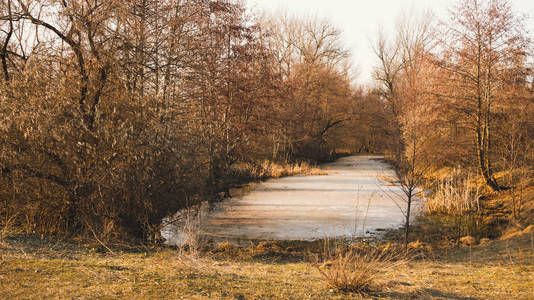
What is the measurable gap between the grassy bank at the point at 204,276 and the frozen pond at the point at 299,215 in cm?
166

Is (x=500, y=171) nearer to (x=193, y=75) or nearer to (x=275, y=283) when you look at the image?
(x=193, y=75)

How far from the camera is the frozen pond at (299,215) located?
9648 mm

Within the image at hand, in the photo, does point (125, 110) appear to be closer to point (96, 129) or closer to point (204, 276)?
point (96, 129)

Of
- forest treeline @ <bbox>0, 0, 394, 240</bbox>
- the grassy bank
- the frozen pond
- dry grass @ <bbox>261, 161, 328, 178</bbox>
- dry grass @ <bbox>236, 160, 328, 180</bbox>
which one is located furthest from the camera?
dry grass @ <bbox>261, 161, 328, 178</bbox>

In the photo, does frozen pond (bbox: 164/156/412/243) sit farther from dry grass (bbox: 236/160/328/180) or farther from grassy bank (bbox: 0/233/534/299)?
dry grass (bbox: 236/160/328/180)

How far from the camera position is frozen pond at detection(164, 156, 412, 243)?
380 inches

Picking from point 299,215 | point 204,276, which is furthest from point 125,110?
point 299,215

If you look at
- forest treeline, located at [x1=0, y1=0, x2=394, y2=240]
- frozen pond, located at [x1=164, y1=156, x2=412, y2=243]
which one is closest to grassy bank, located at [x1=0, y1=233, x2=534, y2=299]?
forest treeline, located at [x1=0, y1=0, x2=394, y2=240]

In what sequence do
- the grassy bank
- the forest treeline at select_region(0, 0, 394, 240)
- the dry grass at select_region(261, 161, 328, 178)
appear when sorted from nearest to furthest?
the grassy bank
the forest treeline at select_region(0, 0, 394, 240)
the dry grass at select_region(261, 161, 328, 178)

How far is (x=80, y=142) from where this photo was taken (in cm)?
658

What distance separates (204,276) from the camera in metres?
4.88

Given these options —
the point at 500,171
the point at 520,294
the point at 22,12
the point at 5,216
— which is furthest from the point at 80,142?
the point at 500,171

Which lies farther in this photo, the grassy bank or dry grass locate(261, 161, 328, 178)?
dry grass locate(261, 161, 328, 178)

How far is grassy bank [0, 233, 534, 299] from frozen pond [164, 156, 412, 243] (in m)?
1.66
